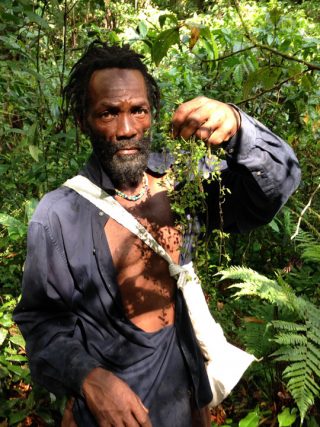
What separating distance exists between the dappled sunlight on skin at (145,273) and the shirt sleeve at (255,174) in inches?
10.3

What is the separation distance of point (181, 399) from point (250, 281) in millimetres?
813

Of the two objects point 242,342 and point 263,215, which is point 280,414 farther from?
point 263,215

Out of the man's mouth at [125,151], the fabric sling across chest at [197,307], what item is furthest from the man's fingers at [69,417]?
the man's mouth at [125,151]

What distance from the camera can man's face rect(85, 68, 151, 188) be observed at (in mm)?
1571

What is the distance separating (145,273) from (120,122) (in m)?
0.57

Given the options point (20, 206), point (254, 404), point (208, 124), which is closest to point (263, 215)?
point (208, 124)

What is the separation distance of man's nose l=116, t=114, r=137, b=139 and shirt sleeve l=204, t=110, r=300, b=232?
358mm

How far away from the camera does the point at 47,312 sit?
1.50 m

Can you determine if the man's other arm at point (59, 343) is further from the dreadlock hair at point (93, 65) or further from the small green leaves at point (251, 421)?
the small green leaves at point (251, 421)

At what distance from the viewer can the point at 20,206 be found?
3.35 meters

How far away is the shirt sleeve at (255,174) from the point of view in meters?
1.38

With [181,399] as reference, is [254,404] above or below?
below

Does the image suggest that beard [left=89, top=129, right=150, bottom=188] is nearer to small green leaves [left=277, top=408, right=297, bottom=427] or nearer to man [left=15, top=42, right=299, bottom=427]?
man [left=15, top=42, right=299, bottom=427]

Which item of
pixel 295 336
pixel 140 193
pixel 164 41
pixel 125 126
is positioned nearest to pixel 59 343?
pixel 140 193
